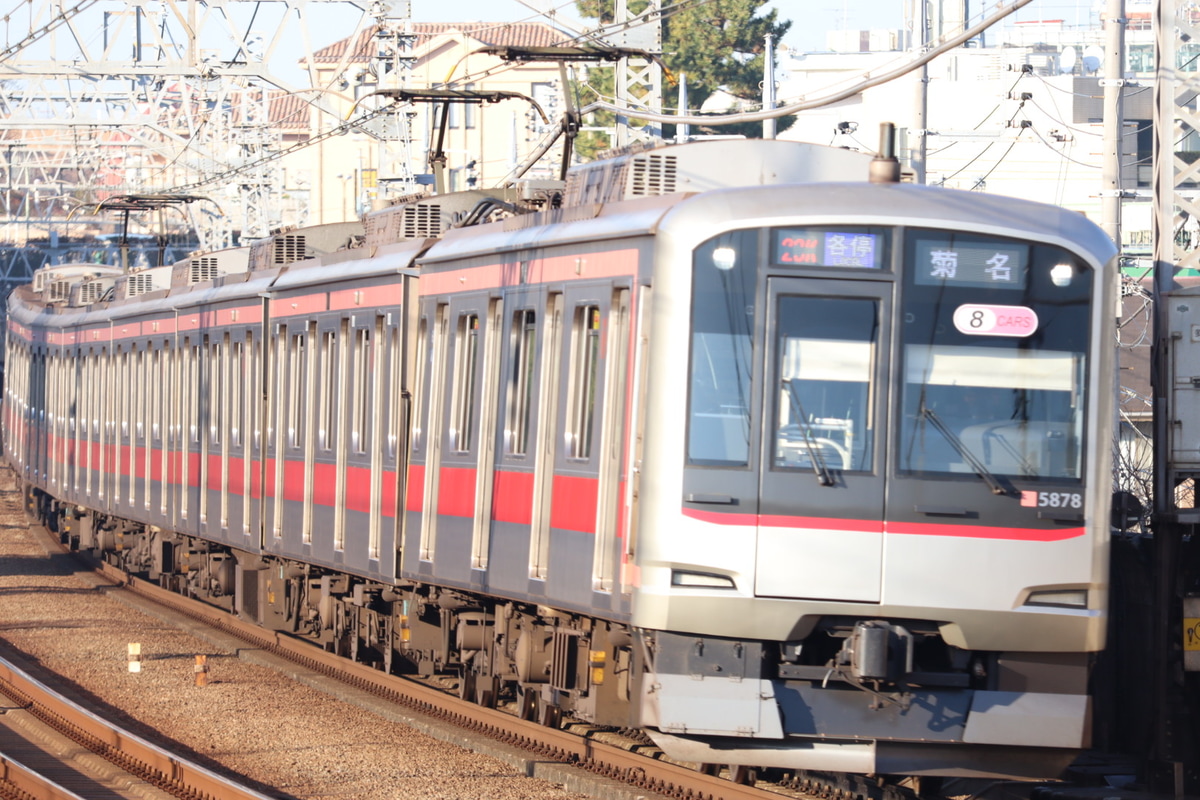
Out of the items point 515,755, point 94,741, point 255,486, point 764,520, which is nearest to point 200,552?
point 255,486

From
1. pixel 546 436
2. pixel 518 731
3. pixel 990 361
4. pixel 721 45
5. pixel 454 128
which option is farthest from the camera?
pixel 721 45

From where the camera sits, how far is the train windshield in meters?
8.41

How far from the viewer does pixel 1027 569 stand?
27.6ft

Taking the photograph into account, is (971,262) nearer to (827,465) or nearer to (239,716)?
(827,465)

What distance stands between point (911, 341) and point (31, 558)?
20169 mm

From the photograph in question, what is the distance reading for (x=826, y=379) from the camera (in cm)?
846

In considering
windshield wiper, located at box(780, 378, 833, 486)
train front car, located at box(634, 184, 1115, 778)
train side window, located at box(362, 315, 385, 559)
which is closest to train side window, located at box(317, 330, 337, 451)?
train side window, located at box(362, 315, 385, 559)

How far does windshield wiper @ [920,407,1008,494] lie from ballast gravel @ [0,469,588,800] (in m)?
2.89

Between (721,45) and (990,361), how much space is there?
5074 centimetres

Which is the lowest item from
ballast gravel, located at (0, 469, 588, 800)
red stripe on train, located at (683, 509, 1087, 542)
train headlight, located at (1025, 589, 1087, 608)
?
ballast gravel, located at (0, 469, 588, 800)

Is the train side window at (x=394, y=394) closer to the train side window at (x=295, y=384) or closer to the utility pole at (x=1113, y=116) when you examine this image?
the train side window at (x=295, y=384)

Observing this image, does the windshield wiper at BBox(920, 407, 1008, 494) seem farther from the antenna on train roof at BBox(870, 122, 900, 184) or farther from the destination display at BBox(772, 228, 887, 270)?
the antenna on train roof at BBox(870, 122, 900, 184)

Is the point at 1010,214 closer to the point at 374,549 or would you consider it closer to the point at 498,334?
the point at 498,334

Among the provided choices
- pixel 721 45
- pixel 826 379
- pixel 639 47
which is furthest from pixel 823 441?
pixel 721 45
